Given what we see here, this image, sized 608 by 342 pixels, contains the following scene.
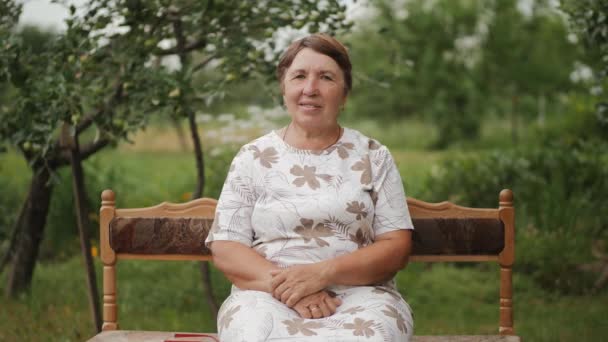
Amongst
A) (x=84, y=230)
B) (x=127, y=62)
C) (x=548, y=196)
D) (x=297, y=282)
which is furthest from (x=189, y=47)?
(x=548, y=196)

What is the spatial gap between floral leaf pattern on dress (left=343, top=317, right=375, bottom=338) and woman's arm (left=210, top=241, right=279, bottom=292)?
34cm

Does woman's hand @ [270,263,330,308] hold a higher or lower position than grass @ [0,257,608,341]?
higher

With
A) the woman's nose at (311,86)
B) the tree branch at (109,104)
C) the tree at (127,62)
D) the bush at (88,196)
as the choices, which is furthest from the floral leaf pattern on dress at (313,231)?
the bush at (88,196)

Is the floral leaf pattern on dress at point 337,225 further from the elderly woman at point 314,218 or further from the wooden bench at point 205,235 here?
the wooden bench at point 205,235

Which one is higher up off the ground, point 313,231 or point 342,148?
point 342,148

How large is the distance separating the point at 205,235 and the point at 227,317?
0.62 meters

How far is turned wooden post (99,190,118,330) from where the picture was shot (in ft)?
10.4

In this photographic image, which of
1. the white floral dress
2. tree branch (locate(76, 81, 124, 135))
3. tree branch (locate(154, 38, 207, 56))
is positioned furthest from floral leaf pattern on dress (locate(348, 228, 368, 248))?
tree branch (locate(154, 38, 207, 56))

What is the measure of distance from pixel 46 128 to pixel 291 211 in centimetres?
162

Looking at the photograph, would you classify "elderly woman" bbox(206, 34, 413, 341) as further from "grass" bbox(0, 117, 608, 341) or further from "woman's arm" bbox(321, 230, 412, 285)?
"grass" bbox(0, 117, 608, 341)

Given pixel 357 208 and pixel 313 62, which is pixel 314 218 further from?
pixel 313 62

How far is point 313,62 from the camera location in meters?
2.84

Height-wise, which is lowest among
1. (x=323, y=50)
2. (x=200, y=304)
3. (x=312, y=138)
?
(x=200, y=304)

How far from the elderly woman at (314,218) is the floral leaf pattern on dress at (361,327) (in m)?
0.03
